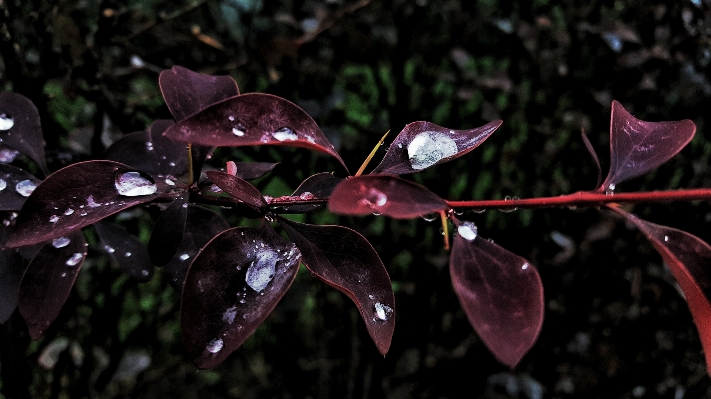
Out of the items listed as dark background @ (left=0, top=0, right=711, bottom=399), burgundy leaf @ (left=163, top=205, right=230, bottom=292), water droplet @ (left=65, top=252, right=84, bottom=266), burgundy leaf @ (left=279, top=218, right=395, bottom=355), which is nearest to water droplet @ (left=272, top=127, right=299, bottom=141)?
burgundy leaf @ (left=279, top=218, right=395, bottom=355)

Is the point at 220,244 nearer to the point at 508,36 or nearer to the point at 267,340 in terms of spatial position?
the point at 508,36

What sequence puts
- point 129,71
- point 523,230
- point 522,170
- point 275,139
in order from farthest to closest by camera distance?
point 522,170 → point 523,230 → point 129,71 → point 275,139

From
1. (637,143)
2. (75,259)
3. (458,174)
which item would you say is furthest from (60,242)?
(458,174)

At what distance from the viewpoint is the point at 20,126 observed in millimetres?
641

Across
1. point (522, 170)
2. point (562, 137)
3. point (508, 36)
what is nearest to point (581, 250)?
point (522, 170)

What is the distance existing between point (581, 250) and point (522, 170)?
31cm

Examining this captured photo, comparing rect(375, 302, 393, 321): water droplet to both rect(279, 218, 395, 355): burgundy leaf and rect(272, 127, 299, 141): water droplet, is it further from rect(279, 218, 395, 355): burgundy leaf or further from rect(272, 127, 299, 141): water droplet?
rect(272, 127, 299, 141): water droplet

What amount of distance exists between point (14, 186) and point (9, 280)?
0.11 metres

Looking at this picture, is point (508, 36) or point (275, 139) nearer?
point (275, 139)

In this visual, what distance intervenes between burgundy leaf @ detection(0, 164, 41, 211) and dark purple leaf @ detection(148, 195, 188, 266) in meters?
0.16

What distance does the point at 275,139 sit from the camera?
0.43 meters

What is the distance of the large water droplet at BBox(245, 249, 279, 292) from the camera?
17.5 inches

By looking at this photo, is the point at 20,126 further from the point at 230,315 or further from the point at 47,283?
the point at 230,315

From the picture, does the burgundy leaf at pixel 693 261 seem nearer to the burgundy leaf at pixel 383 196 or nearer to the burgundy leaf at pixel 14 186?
the burgundy leaf at pixel 383 196
